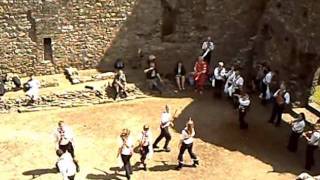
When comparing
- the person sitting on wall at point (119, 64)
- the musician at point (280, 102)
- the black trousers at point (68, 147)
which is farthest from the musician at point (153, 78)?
the black trousers at point (68, 147)

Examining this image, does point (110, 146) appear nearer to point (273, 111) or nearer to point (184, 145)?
point (184, 145)

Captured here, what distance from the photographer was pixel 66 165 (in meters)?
20.2

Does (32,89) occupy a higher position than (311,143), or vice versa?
(32,89)

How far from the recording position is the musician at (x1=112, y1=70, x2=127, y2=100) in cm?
2812

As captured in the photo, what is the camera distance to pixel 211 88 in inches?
1144

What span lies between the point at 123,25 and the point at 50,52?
3.31 m

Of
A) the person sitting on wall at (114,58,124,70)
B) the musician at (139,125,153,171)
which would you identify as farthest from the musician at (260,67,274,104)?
the musician at (139,125,153,171)

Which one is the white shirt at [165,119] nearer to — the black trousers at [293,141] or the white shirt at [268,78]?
the black trousers at [293,141]

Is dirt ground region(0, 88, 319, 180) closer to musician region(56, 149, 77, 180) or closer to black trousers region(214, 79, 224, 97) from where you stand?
black trousers region(214, 79, 224, 97)

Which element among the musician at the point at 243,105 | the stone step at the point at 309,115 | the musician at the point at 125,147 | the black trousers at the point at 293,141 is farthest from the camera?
the stone step at the point at 309,115

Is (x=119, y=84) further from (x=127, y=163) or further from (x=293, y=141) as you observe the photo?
(x=293, y=141)

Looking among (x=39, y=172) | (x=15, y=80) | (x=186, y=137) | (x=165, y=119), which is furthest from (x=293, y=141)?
(x=15, y=80)

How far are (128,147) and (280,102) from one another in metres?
7.23

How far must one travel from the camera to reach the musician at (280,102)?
25.6 meters
